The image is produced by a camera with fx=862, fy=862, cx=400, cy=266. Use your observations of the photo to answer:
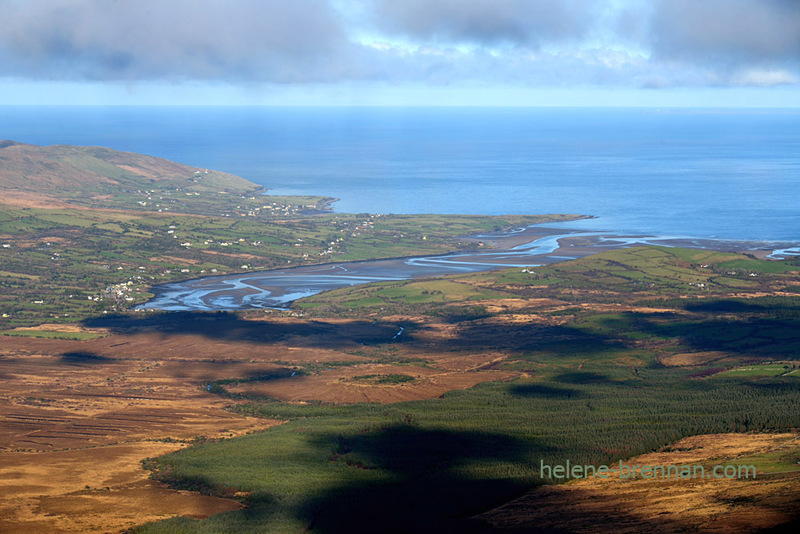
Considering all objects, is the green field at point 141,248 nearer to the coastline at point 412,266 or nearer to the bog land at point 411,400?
the bog land at point 411,400

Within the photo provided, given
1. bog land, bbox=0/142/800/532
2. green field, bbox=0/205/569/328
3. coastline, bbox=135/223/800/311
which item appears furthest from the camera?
green field, bbox=0/205/569/328

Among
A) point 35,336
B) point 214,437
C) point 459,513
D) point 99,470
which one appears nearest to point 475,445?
point 459,513

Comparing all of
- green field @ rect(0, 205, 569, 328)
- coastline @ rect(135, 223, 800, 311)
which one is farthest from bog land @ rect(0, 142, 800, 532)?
coastline @ rect(135, 223, 800, 311)

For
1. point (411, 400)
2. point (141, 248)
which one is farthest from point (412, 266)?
point (411, 400)

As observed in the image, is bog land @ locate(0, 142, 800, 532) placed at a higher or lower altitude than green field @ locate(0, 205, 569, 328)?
lower

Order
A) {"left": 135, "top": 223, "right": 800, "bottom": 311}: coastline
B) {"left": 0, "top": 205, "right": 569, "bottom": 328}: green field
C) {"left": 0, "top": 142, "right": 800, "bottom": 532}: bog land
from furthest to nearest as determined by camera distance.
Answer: {"left": 0, "top": 205, "right": 569, "bottom": 328}: green field < {"left": 135, "top": 223, "right": 800, "bottom": 311}: coastline < {"left": 0, "top": 142, "right": 800, "bottom": 532}: bog land

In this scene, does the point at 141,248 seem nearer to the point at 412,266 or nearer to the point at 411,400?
the point at 412,266

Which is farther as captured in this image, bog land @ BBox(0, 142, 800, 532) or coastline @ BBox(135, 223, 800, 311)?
coastline @ BBox(135, 223, 800, 311)

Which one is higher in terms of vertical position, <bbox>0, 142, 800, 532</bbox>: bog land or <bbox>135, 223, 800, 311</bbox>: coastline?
<bbox>135, 223, 800, 311</bbox>: coastline

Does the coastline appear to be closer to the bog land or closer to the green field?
the green field

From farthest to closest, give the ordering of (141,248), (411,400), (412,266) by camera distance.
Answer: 1. (141,248)
2. (412,266)
3. (411,400)
